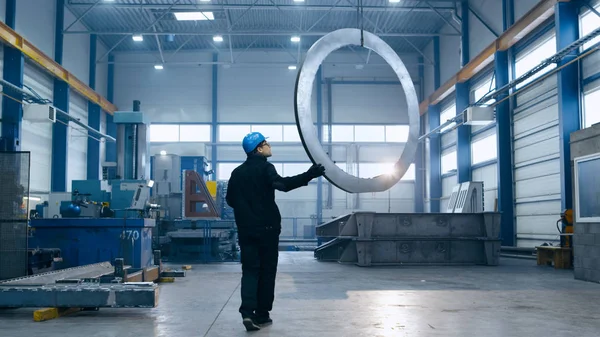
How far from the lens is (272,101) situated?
25.3 meters

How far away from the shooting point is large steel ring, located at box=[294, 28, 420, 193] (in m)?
5.59

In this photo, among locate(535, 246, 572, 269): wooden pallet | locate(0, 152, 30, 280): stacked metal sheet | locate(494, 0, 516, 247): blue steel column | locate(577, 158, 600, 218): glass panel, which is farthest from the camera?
locate(494, 0, 516, 247): blue steel column

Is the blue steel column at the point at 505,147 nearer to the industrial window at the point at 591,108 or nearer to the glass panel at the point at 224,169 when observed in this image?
the industrial window at the point at 591,108

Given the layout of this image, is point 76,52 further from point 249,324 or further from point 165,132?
point 249,324

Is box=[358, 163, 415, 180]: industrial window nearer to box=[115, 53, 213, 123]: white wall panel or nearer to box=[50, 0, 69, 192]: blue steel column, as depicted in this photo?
box=[115, 53, 213, 123]: white wall panel

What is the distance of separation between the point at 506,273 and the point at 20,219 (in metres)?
7.93

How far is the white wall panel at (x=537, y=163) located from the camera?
1378 cm

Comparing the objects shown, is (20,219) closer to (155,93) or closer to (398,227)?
(398,227)

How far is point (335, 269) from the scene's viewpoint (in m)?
10.9

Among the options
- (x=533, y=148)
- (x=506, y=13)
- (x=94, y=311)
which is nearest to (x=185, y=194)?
(x=94, y=311)

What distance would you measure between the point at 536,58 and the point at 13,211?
13.3m

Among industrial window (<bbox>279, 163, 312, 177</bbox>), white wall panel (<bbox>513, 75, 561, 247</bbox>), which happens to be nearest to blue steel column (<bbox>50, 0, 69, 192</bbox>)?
industrial window (<bbox>279, 163, 312, 177</bbox>)

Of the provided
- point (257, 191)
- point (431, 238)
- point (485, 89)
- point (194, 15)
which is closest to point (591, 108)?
point (431, 238)

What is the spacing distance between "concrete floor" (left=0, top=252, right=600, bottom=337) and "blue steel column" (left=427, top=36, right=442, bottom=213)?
1441 cm
